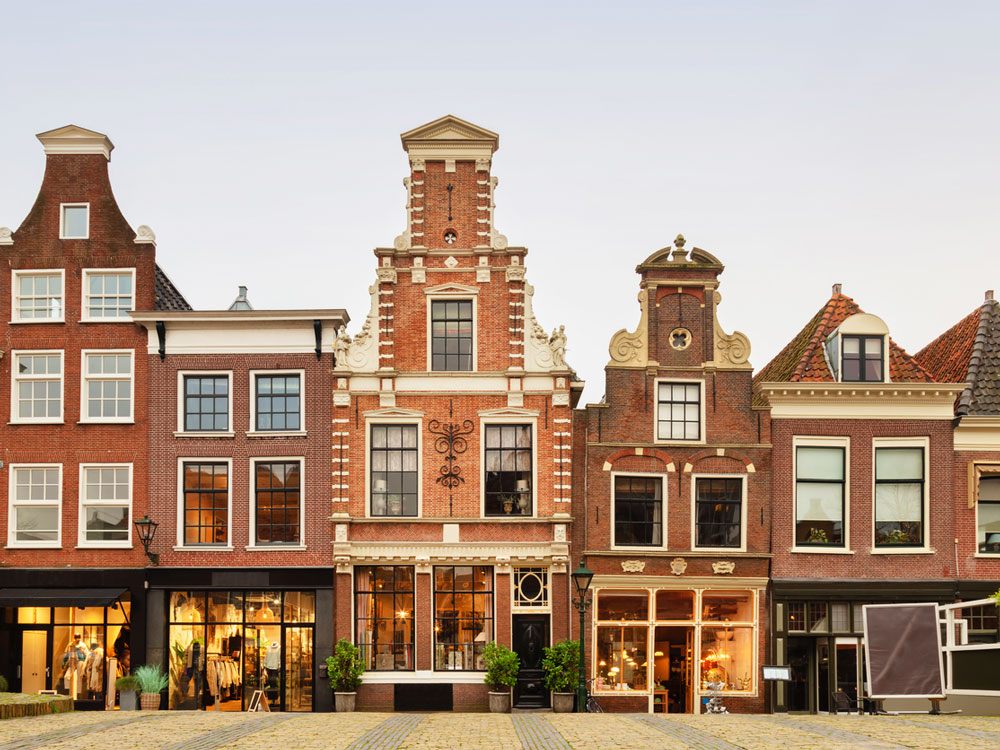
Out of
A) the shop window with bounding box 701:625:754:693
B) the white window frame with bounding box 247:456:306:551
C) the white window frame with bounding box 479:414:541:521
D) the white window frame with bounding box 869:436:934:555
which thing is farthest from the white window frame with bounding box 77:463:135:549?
the white window frame with bounding box 869:436:934:555

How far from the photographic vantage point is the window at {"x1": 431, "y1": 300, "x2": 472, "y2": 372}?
96.5 ft

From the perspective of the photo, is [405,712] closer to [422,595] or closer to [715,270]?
[422,595]

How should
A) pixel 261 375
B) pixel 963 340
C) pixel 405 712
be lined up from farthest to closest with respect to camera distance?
pixel 963 340 < pixel 261 375 < pixel 405 712

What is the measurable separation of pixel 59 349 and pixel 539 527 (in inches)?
525

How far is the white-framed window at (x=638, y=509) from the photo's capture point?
2916cm

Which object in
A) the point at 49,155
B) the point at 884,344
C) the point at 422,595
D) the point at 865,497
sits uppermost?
the point at 49,155

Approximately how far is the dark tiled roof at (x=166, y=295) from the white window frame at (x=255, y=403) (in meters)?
3.45

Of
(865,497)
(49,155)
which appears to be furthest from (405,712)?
(49,155)

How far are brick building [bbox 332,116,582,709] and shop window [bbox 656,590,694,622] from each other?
8.04 ft

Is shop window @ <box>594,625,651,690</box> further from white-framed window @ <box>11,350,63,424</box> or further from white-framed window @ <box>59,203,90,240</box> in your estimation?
white-framed window @ <box>59,203,90,240</box>

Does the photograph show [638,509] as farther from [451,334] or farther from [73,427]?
[73,427]

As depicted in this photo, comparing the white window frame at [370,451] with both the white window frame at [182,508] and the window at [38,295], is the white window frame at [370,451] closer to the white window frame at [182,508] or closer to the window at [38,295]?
the white window frame at [182,508]

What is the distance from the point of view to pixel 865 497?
29359 mm

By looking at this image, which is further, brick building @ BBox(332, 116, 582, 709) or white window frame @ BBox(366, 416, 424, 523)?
white window frame @ BBox(366, 416, 424, 523)
